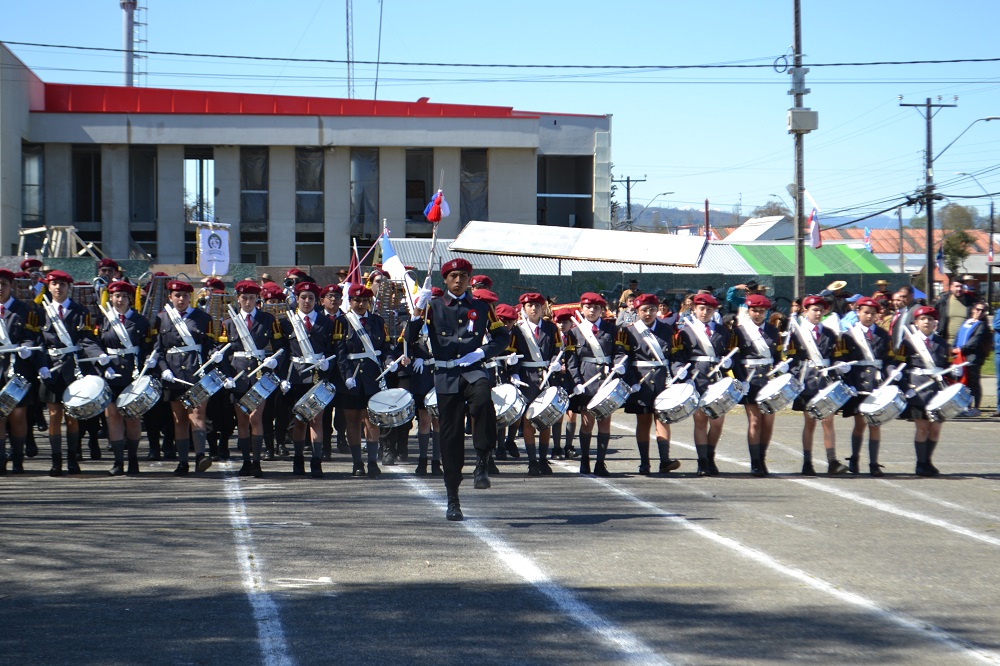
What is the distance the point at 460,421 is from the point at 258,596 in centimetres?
325

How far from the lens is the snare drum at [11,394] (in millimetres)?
12367

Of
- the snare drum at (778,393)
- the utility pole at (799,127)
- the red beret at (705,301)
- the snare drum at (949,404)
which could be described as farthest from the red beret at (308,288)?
the utility pole at (799,127)

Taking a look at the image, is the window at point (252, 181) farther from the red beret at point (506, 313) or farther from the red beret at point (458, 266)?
the red beret at point (458, 266)

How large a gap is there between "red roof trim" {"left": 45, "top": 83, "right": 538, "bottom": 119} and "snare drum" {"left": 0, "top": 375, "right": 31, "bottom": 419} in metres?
31.8

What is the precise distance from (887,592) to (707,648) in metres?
1.88

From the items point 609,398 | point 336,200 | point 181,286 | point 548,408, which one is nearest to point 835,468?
point 609,398

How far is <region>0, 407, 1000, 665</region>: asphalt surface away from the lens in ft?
20.7

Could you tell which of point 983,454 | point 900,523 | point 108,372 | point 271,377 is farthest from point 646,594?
point 983,454

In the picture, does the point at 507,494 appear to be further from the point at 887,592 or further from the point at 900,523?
the point at 887,592

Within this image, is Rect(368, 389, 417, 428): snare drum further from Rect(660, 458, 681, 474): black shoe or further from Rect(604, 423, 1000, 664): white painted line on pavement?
Rect(660, 458, 681, 474): black shoe

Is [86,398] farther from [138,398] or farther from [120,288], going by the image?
[120,288]

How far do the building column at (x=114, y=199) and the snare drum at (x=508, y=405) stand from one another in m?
33.1

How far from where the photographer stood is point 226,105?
45.1 meters

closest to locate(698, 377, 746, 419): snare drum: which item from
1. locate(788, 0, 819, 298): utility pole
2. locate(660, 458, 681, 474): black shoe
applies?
locate(660, 458, 681, 474): black shoe
